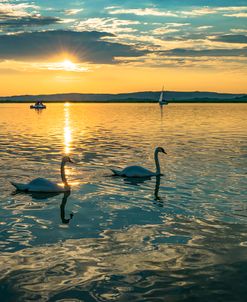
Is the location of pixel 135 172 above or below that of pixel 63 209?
above

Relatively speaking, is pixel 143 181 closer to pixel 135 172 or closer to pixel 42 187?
pixel 135 172

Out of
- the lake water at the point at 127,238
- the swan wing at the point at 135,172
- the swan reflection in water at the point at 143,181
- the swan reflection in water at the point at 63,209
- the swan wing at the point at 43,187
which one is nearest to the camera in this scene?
the lake water at the point at 127,238

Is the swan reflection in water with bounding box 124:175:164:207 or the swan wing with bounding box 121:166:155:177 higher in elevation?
the swan wing with bounding box 121:166:155:177

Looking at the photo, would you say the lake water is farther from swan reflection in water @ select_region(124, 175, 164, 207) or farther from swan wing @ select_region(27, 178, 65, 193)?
swan wing @ select_region(27, 178, 65, 193)

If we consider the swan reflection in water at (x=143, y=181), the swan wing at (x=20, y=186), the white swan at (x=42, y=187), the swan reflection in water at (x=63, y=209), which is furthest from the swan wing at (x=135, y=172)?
the swan wing at (x=20, y=186)

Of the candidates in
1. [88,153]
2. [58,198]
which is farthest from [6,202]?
[88,153]

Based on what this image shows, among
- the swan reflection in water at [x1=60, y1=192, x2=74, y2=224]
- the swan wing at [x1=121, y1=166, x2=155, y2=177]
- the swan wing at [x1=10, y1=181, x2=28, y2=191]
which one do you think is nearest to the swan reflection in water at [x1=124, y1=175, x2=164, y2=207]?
the swan wing at [x1=121, y1=166, x2=155, y2=177]

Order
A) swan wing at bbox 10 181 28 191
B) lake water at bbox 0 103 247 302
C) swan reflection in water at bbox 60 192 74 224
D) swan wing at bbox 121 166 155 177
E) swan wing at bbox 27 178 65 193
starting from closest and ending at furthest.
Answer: lake water at bbox 0 103 247 302, swan reflection in water at bbox 60 192 74 224, swan wing at bbox 27 178 65 193, swan wing at bbox 10 181 28 191, swan wing at bbox 121 166 155 177

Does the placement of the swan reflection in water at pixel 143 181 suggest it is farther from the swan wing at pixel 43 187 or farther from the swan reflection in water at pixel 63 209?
the swan wing at pixel 43 187

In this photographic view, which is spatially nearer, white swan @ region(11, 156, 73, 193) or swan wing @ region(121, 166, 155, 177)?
white swan @ region(11, 156, 73, 193)

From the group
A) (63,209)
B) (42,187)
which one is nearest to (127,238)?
(63,209)

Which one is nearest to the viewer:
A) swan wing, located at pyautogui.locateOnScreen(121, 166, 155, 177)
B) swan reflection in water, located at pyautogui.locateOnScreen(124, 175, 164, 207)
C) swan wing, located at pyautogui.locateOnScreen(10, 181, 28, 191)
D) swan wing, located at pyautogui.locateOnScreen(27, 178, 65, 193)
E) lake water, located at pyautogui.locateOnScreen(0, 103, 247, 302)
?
lake water, located at pyautogui.locateOnScreen(0, 103, 247, 302)

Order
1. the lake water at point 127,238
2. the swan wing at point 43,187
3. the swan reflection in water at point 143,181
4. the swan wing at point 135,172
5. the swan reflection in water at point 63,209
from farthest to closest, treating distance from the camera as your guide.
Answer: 1. the swan wing at point 135,172
2. the swan wing at point 43,187
3. the swan reflection in water at point 143,181
4. the swan reflection in water at point 63,209
5. the lake water at point 127,238

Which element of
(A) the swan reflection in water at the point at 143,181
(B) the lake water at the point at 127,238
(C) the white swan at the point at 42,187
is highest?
(C) the white swan at the point at 42,187
